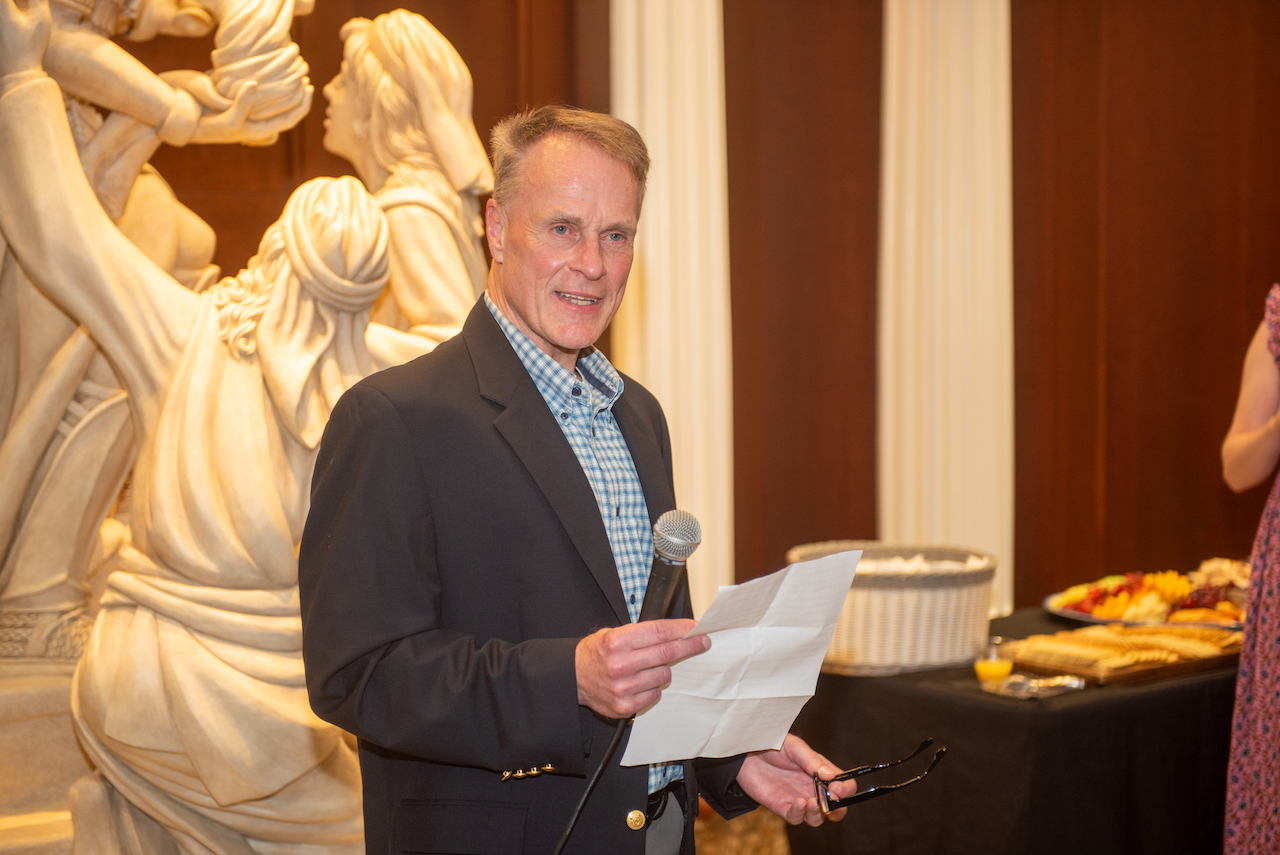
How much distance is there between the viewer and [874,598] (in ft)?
8.15

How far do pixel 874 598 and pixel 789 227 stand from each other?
2.35 metres

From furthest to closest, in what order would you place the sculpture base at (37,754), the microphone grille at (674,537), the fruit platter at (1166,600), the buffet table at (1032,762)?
the fruit platter at (1166,600), the sculpture base at (37,754), the buffet table at (1032,762), the microphone grille at (674,537)

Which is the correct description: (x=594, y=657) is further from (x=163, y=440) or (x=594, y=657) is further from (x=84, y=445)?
(x=84, y=445)

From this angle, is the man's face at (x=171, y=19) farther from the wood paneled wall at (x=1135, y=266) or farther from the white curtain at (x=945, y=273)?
the wood paneled wall at (x=1135, y=266)

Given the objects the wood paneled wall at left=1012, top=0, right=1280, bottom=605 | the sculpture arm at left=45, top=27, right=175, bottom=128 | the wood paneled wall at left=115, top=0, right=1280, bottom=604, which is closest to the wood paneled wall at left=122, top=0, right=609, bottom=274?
the wood paneled wall at left=115, top=0, right=1280, bottom=604

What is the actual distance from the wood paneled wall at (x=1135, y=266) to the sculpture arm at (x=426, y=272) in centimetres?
309

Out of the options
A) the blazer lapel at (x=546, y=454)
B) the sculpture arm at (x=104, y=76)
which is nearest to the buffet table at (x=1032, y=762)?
the blazer lapel at (x=546, y=454)

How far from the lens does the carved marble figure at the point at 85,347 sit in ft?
8.87

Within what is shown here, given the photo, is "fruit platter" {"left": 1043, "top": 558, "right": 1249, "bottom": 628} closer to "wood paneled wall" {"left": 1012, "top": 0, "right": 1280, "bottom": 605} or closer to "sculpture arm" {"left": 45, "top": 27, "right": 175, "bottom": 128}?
"wood paneled wall" {"left": 1012, "top": 0, "right": 1280, "bottom": 605}

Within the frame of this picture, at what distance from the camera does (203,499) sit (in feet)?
8.02

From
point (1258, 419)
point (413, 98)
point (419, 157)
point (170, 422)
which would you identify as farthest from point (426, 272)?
point (1258, 419)

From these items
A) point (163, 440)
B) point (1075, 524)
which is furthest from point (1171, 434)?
point (163, 440)

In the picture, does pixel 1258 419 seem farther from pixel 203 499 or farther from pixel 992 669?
pixel 203 499

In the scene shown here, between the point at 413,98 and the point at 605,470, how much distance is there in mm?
2127
